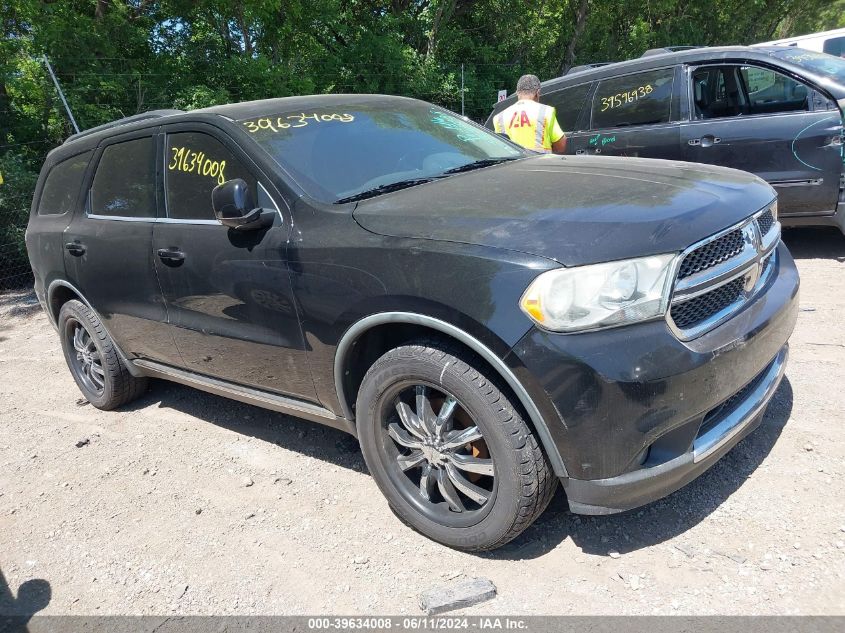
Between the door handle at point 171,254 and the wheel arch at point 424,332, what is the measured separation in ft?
3.83

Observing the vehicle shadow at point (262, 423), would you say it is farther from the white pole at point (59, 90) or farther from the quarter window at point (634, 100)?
the white pole at point (59, 90)

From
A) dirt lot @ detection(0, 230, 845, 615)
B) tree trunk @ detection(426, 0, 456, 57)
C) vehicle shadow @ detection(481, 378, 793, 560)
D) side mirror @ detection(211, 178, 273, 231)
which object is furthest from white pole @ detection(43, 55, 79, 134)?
tree trunk @ detection(426, 0, 456, 57)

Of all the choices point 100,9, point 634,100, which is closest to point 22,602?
point 634,100

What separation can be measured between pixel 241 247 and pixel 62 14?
8976 mm

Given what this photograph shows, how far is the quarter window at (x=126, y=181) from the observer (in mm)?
3629

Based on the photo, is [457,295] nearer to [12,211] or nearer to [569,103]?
[569,103]

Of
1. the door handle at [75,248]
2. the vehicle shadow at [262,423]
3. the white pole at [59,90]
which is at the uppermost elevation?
the white pole at [59,90]

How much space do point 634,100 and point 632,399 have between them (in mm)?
4962

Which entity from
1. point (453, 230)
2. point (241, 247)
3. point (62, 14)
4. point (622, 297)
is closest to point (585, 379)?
point (622, 297)

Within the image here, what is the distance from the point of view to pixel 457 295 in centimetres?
225

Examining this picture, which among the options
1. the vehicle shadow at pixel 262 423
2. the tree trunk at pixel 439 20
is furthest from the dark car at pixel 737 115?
the tree trunk at pixel 439 20

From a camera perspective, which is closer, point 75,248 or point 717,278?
point 717,278

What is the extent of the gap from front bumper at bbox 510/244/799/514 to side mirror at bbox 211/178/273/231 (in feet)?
4.48

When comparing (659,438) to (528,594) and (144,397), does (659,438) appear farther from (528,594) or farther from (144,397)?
(144,397)
